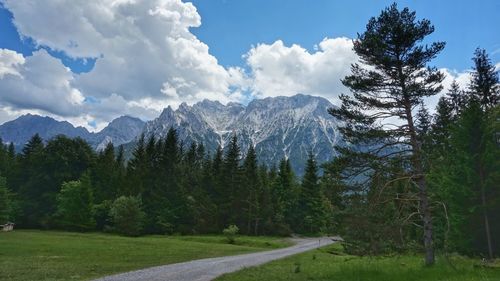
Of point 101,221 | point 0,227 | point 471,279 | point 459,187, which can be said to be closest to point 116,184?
point 101,221

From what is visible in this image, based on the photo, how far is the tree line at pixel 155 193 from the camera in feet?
219

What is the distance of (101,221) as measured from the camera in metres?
69.0

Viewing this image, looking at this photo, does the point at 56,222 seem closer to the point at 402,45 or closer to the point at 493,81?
the point at 402,45

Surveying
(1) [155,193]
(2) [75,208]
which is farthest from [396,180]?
(2) [75,208]

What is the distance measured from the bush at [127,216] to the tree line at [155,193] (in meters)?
0.34

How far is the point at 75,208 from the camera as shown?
64.4 metres

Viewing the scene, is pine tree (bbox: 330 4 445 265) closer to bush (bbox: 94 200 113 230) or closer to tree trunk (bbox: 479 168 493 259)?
tree trunk (bbox: 479 168 493 259)

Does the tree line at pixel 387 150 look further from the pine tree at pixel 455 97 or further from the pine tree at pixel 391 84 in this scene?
the pine tree at pixel 455 97

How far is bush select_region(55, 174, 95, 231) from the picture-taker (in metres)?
64.2

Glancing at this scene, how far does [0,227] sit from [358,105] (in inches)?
2318

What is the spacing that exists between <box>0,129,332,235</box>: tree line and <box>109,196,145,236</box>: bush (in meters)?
0.34

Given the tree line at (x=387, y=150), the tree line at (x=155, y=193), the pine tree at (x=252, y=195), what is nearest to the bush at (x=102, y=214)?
the tree line at (x=155, y=193)

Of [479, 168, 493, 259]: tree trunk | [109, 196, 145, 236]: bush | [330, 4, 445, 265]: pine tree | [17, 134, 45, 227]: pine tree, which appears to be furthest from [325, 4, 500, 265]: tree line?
[17, 134, 45, 227]: pine tree

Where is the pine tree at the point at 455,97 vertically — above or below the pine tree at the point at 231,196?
above
